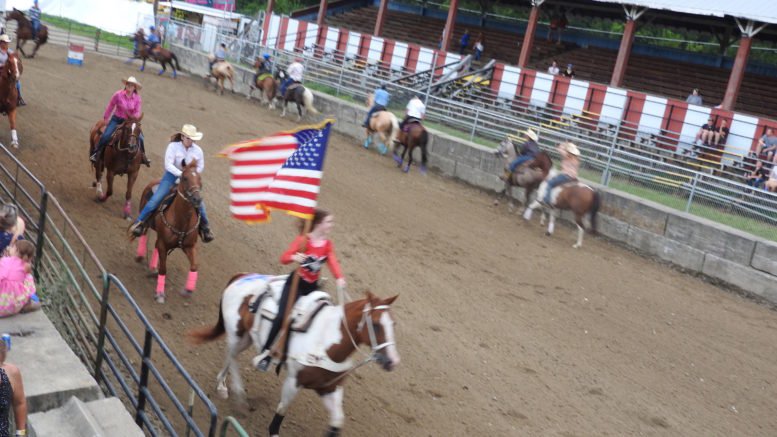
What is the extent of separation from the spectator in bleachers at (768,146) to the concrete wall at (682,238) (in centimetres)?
443

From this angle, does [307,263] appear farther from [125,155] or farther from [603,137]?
[603,137]

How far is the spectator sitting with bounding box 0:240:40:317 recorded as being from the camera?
7820 millimetres

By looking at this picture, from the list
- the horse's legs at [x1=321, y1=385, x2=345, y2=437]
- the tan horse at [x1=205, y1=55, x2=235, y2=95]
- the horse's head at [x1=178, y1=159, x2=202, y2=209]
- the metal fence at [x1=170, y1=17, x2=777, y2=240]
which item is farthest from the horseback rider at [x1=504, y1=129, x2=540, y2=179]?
the tan horse at [x1=205, y1=55, x2=235, y2=95]

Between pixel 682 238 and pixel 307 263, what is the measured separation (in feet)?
36.6

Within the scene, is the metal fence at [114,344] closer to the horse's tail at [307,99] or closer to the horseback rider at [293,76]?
the horse's tail at [307,99]

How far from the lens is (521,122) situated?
21.9 meters

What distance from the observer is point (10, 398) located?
19.7ft

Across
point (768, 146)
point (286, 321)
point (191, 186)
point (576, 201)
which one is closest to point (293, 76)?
point (576, 201)

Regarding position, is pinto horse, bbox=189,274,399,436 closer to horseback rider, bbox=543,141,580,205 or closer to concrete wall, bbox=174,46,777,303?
horseback rider, bbox=543,141,580,205

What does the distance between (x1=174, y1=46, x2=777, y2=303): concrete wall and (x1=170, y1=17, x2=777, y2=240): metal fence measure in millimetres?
482

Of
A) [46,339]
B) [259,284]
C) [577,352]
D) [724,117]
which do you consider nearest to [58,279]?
[46,339]

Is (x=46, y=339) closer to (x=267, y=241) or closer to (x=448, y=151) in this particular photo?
(x=267, y=241)

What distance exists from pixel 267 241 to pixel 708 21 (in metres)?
21.4

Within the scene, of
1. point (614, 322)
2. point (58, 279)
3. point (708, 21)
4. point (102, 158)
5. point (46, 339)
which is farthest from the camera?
point (708, 21)
